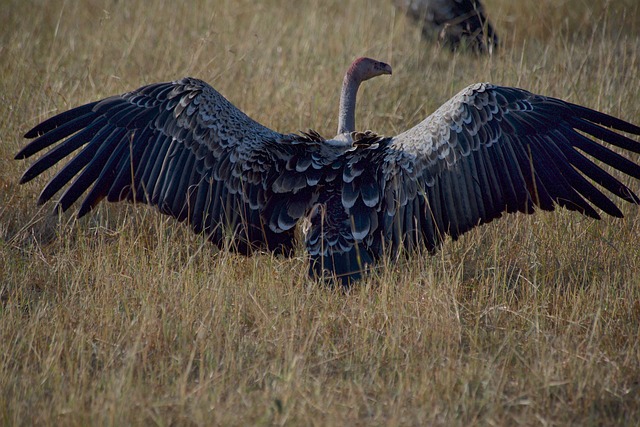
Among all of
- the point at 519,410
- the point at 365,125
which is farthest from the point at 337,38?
the point at 519,410

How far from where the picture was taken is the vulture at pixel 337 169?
16.0 feet

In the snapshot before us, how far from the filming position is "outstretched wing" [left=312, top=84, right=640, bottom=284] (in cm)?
487

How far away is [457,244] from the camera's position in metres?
5.68

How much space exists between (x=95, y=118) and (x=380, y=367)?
256cm

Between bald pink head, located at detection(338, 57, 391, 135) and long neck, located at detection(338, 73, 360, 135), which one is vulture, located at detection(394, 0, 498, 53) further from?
long neck, located at detection(338, 73, 360, 135)

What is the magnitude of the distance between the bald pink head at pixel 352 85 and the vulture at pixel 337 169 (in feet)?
1.67

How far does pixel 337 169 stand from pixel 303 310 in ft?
3.26

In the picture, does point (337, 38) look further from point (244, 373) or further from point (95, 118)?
point (244, 373)

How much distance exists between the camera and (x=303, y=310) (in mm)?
4602

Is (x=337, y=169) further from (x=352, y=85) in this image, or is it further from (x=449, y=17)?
(x=449, y=17)

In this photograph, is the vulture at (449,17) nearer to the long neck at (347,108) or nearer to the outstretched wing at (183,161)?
the long neck at (347,108)

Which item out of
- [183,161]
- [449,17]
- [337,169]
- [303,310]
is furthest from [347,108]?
[449,17]

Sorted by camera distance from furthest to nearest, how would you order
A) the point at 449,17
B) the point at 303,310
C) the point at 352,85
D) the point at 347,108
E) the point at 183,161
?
the point at 449,17 < the point at 352,85 < the point at 347,108 < the point at 183,161 < the point at 303,310

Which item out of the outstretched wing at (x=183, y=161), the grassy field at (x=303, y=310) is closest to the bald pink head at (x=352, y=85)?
the outstretched wing at (x=183, y=161)
